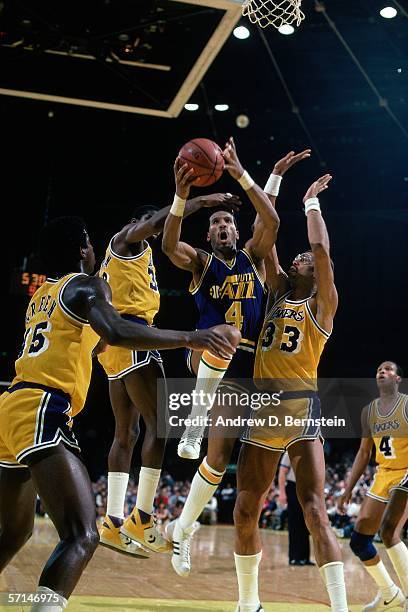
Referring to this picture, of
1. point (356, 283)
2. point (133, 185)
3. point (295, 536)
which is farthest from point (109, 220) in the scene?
point (295, 536)

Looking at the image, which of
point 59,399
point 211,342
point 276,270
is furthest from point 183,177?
point 59,399

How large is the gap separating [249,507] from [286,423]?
673 millimetres

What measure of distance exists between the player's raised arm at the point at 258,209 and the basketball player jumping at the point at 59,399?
1724 mm

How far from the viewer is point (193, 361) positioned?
6152 mm

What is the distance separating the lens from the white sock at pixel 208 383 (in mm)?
5562

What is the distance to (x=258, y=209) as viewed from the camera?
5.62 m

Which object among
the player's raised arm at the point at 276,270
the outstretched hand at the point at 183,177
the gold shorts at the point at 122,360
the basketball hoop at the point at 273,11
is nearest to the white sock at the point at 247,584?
the gold shorts at the point at 122,360

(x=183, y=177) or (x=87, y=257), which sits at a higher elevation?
(x=183, y=177)

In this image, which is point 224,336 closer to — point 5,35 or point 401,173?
point 5,35

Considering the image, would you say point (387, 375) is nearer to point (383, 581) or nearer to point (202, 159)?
point (383, 581)

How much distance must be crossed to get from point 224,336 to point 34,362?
1008 mm

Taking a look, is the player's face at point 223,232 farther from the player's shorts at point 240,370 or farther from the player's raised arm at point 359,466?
the player's raised arm at point 359,466

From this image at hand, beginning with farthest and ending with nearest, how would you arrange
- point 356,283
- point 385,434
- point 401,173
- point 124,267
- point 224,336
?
1. point 356,283
2. point 401,173
3. point 385,434
4. point 124,267
5. point 224,336

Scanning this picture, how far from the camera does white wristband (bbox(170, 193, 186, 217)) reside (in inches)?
216
